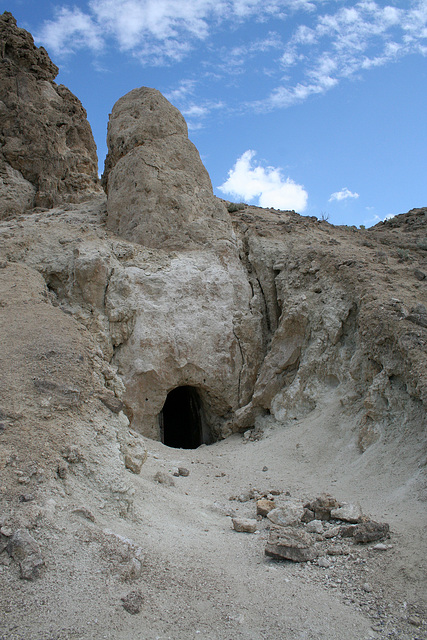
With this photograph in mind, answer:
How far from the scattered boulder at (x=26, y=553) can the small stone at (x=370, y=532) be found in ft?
9.34

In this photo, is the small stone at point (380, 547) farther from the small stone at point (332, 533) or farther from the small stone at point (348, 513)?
the small stone at point (348, 513)

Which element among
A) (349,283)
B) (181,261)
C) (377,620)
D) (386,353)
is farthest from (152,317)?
(377,620)

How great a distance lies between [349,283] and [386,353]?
7.47ft

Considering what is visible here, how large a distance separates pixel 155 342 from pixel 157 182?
13.5ft

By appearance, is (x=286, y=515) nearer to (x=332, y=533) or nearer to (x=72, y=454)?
(x=332, y=533)

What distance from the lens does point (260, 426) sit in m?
9.68

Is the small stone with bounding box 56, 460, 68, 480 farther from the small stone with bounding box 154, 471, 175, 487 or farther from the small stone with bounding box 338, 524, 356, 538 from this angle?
the small stone with bounding box 338, 524, 356, 538

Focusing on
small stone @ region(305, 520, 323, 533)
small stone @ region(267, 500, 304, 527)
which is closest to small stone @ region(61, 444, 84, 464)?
small stone @ region(267, 500, 304, 527)

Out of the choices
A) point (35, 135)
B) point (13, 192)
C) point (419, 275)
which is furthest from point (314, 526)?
point (35, 135)

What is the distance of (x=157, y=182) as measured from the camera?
453 inches

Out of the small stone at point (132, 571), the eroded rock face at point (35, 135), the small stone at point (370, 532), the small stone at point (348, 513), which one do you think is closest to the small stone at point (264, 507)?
the small stone at point (348, 513)

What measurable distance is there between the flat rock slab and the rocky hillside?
71 centimetres

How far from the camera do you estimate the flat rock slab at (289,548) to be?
4.34 metres

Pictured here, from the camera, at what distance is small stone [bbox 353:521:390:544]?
4.50 meters
